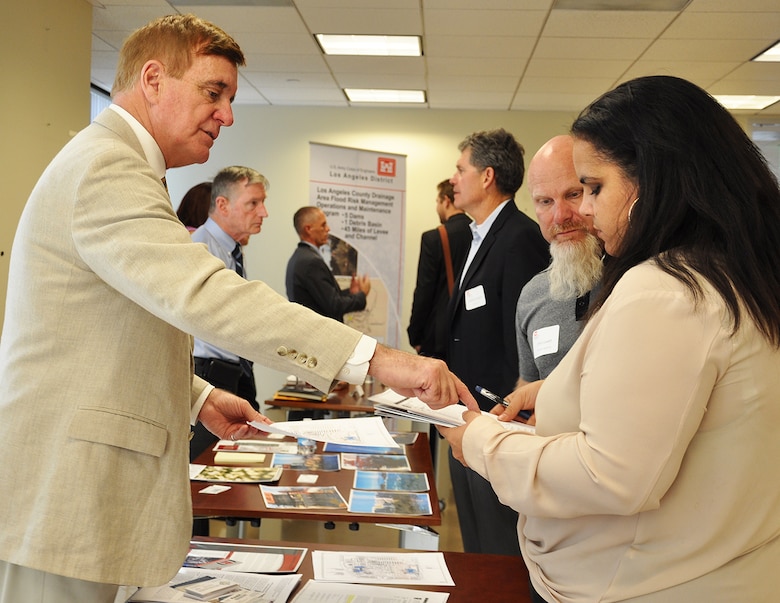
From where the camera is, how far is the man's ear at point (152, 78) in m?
1.42

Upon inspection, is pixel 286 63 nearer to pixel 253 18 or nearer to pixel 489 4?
pixel 253 18

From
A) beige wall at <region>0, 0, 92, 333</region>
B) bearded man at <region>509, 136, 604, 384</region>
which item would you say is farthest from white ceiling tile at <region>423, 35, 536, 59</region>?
bearded man at <region>509, 136, 604, 384</region>

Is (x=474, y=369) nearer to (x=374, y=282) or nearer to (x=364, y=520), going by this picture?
(x=364, y=520)

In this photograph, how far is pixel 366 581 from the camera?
1596 mm

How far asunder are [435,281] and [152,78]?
4076mm

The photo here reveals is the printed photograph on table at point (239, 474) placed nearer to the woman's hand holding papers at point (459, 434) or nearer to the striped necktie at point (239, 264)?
the woman's hand holding papers at point (459, 434)

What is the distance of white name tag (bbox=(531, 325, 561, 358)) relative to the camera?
2393 millimetres

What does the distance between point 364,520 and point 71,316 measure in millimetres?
1087

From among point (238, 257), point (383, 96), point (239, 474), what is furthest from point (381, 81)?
point (239, 474)

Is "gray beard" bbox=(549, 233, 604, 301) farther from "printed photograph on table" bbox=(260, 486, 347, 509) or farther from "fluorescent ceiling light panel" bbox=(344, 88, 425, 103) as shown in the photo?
"fluorescent ceiling light panel" bbox=(344, 88, 425, 103)

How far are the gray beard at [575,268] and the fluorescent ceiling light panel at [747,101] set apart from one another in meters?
6.41

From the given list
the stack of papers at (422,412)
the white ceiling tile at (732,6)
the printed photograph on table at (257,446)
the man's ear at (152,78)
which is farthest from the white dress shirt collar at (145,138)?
the white ceiling tile at (732,6)

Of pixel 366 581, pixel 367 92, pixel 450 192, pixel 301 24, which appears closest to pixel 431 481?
pixel 366 581

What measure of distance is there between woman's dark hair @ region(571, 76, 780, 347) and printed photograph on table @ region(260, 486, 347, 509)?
1.19 m
